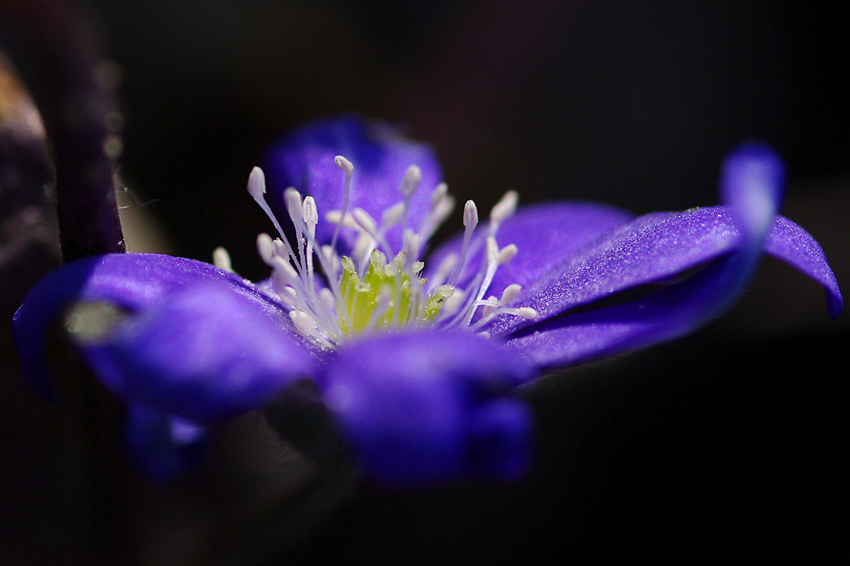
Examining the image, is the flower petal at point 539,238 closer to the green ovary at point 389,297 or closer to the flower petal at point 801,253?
the green ovary at point 389,297

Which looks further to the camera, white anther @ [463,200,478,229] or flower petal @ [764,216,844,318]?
white anther @ [463,200,478,229]

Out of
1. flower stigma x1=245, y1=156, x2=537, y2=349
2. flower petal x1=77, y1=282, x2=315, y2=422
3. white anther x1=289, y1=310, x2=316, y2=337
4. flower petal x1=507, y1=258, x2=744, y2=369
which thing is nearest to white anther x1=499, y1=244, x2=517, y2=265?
flower stigma x1=245, y1=156, x2=537, y2=349

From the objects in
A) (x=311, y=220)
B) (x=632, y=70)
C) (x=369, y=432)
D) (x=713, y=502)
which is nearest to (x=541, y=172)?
(x=632, y=70)

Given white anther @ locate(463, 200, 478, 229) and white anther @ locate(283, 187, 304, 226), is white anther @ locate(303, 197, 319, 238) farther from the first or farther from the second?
white anther @ locate(463, 200, 478, 229)

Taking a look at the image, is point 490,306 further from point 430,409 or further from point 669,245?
point 430,409

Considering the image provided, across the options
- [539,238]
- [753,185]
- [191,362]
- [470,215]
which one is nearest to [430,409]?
[191,362]

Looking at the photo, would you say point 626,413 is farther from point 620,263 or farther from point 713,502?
point 620,263
